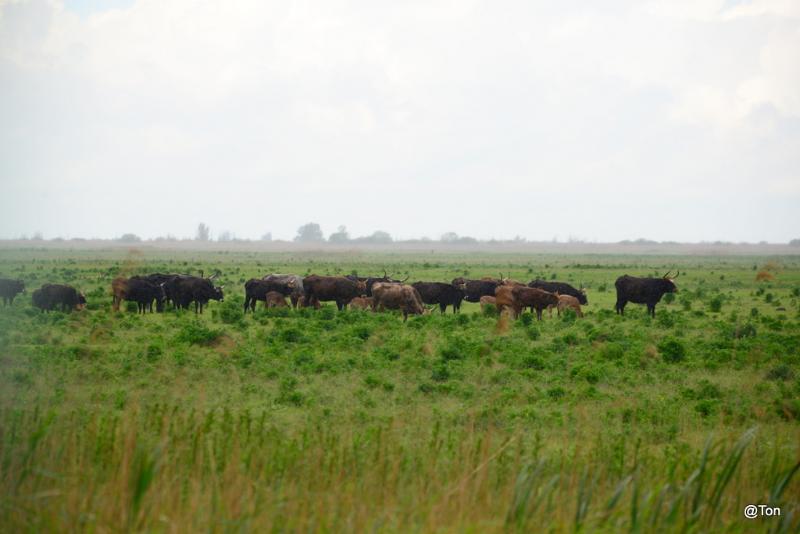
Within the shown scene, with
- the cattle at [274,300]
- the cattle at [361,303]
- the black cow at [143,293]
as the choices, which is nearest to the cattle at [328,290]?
the cattle at [361,303]

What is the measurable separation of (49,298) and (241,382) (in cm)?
1564

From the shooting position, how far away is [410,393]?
15.0 meters

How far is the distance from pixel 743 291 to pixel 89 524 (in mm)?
43455

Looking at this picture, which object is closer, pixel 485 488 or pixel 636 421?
pixel 485 488

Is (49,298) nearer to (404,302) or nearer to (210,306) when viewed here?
(210,306)

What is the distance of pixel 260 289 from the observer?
1230 inches

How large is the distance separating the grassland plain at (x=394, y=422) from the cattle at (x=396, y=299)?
6.70 ft

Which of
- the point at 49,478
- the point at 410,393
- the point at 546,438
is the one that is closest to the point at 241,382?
the point at 410,393

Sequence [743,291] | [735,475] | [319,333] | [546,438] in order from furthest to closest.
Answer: [743,291], [319,333], [546,438], [735,475]

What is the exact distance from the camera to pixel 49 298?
2841 cm

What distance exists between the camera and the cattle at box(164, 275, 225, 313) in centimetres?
3058

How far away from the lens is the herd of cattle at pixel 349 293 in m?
28.4

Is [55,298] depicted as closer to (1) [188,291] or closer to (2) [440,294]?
(1) [188,291]

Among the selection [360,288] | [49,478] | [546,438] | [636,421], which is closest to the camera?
[49,478]
